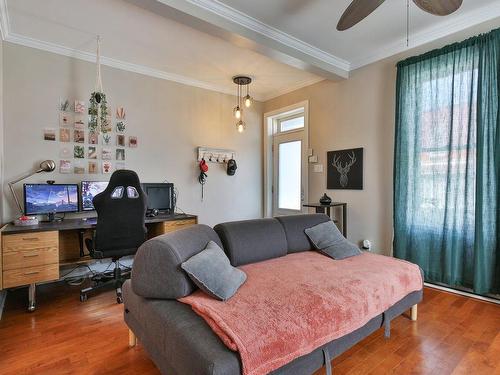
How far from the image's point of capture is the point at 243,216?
4855 mm

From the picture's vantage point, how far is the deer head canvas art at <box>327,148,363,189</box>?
12.1ft

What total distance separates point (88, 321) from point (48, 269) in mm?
669

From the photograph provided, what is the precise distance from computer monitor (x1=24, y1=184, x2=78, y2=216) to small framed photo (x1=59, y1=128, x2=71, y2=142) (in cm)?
57

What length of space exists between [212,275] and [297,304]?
1.63 ft

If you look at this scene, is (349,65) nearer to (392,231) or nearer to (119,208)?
(392,231)

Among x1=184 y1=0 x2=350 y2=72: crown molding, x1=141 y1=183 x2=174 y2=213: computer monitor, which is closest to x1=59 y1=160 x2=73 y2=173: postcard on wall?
x1=141 y1=183 x2=174 y2=213: computer monitor

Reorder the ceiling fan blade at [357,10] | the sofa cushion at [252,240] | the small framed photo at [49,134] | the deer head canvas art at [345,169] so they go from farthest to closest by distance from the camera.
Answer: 1. the deer head canvas art at [345,169]
2. the small framed photo at [49,134]
3. the sofa cushion at [252,240]
4. the ceiling fan blade at [357,10]

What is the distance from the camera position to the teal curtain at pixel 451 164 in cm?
254

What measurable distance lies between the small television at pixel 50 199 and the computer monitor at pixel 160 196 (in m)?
0.80

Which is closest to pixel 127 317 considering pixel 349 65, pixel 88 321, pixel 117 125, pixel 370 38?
pixel 88 321

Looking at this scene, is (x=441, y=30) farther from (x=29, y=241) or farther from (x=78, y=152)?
(x=29, y=241)

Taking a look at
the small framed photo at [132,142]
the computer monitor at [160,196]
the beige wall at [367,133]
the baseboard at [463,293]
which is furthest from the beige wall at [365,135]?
the small framed photo at [132,142]

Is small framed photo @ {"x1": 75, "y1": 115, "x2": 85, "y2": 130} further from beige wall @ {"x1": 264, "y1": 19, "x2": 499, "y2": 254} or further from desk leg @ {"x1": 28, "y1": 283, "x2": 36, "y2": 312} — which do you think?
beige wall @ {"x1": 264, "y1": 19, "x2": 499, "y2": 254}

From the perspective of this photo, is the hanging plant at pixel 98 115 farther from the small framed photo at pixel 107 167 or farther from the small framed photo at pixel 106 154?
the small framed photo at pixel 107 167
